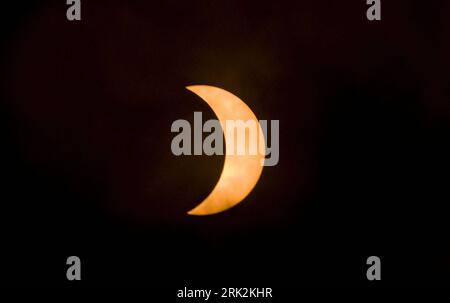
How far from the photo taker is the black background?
306 centimetres

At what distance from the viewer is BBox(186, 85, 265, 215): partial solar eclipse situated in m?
3.08

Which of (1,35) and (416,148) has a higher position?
(1,35)

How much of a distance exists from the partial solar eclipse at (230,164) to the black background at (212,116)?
5cm

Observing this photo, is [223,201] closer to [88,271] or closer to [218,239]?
[218,239]

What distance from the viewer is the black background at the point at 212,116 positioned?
306 centimetres

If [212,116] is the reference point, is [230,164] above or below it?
below

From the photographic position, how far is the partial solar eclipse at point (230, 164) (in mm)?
3076

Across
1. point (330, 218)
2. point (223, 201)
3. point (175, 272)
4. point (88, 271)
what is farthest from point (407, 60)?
point (88, 271)

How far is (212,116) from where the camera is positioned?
308 cm

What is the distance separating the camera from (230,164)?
307cm

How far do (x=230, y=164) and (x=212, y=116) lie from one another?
1.09ft

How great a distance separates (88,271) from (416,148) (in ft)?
7.47

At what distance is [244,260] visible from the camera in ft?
10.2

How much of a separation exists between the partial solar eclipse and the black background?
0.05 m
